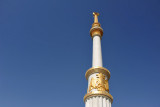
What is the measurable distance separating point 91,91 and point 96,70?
2002 millimetres

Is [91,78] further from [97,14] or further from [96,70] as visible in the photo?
[97,14]

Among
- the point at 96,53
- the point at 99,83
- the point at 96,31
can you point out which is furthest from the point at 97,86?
the point at 96,31

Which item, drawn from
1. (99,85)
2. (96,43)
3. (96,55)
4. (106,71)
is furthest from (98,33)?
(99,85)

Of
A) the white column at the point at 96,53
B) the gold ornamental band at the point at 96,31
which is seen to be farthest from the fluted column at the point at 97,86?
the gold ornamental band at the point at 96,31

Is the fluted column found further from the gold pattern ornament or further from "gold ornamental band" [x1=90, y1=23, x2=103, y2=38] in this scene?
"gold ornamental band" [x1=90, y1=23, x2=103, y2=38]

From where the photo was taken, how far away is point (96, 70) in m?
17.2

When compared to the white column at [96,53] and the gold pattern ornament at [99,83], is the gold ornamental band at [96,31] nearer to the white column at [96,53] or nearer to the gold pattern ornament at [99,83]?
the white column at [96,53]

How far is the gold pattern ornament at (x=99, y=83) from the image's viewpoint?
53.2ft

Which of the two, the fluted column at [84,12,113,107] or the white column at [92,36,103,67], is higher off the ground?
the white column at [92,36,103,67]

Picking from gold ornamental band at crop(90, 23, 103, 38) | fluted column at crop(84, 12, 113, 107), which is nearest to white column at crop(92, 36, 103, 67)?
fluted column at crop(84, 12, 113, 107)

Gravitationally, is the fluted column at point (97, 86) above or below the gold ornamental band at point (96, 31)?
below

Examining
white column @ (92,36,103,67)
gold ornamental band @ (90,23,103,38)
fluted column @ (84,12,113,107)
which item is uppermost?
gold ornamental band @ (90,23,103,38)

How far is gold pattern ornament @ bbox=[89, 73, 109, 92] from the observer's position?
16.2m

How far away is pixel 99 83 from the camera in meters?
16.4
